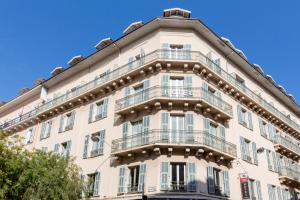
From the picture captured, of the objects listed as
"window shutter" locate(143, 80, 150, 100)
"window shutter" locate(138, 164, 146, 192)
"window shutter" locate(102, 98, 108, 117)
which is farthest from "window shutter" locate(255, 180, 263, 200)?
"window shutter" locate(102, 98, 108, 117)

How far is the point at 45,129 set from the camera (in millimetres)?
26844

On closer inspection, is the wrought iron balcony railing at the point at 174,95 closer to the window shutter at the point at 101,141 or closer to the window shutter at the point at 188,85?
the window shutter at the point at 188,85

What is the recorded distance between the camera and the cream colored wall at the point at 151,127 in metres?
18.2

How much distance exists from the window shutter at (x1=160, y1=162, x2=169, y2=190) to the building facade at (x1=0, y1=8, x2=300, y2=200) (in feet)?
0.18

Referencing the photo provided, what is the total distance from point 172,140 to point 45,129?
14.3 m

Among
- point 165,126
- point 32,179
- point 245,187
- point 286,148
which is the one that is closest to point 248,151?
point 245,187

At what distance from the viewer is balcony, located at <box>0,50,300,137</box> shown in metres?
20.1

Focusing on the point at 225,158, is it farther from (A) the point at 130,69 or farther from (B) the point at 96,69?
(B) the point at 96,69

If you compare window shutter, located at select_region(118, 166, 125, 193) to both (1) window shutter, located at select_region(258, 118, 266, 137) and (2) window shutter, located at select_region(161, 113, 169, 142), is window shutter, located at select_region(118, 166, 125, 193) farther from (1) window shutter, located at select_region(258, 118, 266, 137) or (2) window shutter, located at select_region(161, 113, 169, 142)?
(1) window shutter, located at select_region(258, 118, 266, 137)

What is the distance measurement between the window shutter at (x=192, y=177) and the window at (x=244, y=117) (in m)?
7.19

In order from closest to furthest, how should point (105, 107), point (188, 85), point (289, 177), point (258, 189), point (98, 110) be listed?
point (188, 85) < point (258, 189) < point (105, 107) < point (98, 110) < point (289, 177)

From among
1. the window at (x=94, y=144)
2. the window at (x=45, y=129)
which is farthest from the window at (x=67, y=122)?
the window at (x=94, y=144)

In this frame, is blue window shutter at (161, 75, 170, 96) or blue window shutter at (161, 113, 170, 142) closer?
blue window shutter at (161, 113, 170, 142)

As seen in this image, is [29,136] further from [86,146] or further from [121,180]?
[121,180]
